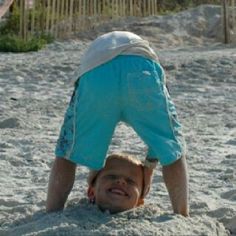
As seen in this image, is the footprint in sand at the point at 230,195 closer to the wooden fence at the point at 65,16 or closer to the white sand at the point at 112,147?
the white sand at the point at 112,147

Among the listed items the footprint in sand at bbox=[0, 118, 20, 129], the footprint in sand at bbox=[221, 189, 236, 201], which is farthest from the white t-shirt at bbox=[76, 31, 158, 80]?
the footprint in sand at bbox=[0, 118, 20, 129]

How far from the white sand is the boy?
7.6 inches

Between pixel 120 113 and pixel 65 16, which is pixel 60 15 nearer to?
pixel 65 16

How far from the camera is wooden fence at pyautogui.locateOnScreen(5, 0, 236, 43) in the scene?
1723cm

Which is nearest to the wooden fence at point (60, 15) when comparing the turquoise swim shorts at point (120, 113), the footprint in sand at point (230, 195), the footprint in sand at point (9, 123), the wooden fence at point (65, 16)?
the wooden fence at point (65, 16)

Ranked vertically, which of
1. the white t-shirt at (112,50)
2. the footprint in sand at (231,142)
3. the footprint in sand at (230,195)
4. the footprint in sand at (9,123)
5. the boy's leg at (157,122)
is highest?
the white t-shirt at (112,50)

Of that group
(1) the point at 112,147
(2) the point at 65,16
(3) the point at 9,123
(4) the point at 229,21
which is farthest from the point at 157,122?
(4) the point at 229,21

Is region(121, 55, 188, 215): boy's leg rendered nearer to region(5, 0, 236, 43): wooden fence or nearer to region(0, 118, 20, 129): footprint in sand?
region(0, 118, 20, 129): footprint in sand

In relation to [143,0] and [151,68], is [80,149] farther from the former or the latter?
[143,0]

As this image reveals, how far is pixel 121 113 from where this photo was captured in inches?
156

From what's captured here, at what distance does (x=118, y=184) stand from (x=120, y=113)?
0.30 metres

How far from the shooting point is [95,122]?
3.94m

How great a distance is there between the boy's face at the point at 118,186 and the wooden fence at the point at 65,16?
1291 centimetres

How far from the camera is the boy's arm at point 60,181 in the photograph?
4078 millimetres
